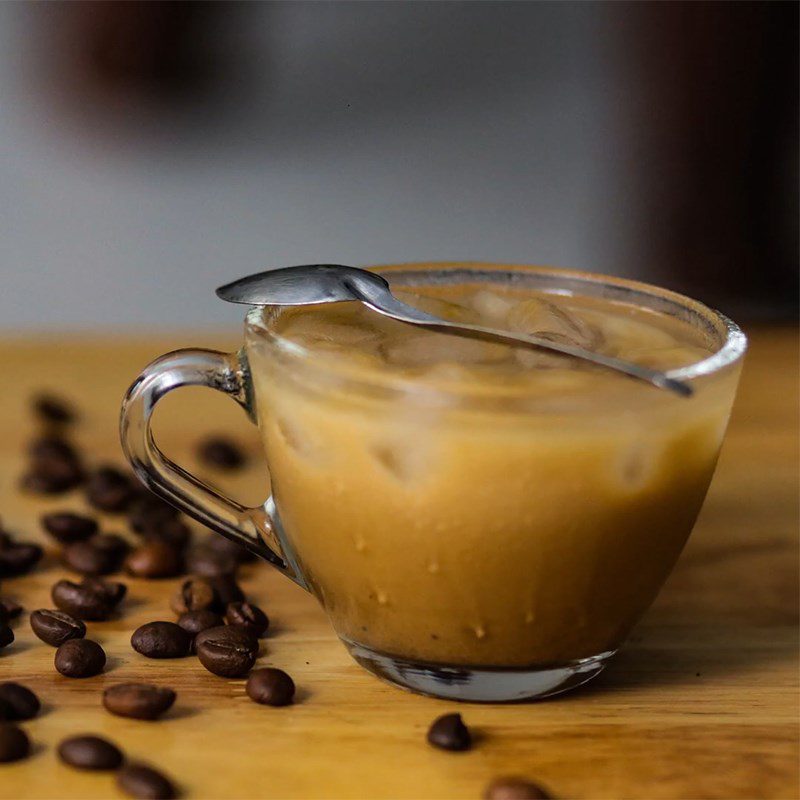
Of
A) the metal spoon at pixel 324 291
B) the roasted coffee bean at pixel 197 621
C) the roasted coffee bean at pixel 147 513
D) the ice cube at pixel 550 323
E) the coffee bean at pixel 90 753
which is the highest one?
the metal spoon at pixel 324 291

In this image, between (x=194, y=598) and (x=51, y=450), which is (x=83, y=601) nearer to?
(x=194, y=598)

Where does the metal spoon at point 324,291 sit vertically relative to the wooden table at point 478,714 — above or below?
above

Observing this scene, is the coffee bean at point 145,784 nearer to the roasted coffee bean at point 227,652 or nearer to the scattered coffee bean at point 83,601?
the roasted coffee bean at point 227,652

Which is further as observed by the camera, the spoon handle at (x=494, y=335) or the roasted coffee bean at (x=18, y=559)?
the roasted coffee bean at (x=18, y=559)

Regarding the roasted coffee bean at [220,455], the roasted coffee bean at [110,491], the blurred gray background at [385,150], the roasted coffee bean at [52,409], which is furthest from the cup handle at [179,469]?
the blurred gray background at [385,150]

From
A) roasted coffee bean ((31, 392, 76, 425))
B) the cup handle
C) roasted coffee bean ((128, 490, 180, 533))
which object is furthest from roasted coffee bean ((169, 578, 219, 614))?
roasted coffee bean ((31, 392, 76, 425))

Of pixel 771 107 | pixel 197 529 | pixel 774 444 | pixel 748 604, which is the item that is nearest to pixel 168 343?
pixel 197 529

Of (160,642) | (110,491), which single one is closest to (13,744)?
(160,642)

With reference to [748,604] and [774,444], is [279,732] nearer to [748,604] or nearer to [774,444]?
[748,604]
